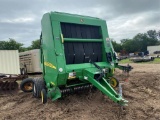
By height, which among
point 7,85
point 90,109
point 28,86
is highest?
point 28,86

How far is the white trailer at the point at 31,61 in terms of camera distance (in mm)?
15028

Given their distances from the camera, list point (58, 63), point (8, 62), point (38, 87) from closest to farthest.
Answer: point (58, 63)
point (38, 87)
point (8, 62)

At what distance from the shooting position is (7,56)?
12023 mm

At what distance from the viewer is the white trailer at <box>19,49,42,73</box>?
49.3 feet

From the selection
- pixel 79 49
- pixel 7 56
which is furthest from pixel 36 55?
pixel 79 49

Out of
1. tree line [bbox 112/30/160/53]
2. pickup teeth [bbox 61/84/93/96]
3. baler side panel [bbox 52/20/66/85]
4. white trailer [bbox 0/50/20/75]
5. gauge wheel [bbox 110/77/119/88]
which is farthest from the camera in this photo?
tree line [bbox 112/30/160/53]

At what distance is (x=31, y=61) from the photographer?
51.3ft

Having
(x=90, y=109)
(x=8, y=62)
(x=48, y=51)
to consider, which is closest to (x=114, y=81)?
(x=90, y=109)

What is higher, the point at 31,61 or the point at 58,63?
the point at 31,61

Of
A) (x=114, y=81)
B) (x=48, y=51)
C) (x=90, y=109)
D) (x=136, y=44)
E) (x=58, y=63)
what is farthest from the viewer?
(x=136, y=44)

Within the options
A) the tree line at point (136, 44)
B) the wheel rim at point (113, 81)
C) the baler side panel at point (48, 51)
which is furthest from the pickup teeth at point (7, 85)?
the tree line at point (136, 44)

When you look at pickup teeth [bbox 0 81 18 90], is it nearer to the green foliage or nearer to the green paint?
the green paint

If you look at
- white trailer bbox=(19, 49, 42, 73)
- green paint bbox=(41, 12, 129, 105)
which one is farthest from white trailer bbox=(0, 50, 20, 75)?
green paint bbox=(41, 12, 129, 105)

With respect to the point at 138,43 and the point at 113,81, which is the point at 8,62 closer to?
the point at 113,81
